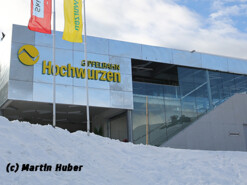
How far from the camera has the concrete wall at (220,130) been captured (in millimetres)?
23312

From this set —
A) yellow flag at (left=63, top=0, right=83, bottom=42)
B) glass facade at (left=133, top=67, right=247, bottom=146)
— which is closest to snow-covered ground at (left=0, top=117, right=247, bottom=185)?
yellow flag at (left=63, top=0, right=83, bottom=42)

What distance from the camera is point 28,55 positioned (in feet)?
68.4

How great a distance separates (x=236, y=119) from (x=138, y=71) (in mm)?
8442

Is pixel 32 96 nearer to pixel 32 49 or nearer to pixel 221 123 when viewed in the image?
pixel 32 49

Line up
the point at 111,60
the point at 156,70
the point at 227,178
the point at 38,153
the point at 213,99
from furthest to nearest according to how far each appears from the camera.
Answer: the point at 156,70 → the point at 213,99 → the point at 111,60 → the point at 227,178 → the point at 38,153

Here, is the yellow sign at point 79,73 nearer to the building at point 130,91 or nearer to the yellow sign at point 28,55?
the building at point 130,91

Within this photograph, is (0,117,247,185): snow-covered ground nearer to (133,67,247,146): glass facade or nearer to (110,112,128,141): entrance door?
(133,67,247,146): glass facade

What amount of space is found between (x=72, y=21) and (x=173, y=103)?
1016 centimetres

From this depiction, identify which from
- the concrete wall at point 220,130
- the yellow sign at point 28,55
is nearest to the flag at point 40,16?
the yellow sign at point 28,55

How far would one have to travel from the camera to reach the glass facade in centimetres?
2247

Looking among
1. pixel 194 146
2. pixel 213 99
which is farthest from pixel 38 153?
pixel 213 99

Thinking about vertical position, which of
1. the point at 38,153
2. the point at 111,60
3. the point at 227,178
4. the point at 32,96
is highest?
the point at 111,60

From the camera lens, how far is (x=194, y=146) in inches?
923

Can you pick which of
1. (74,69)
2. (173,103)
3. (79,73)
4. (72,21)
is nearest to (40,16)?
(72,21)
